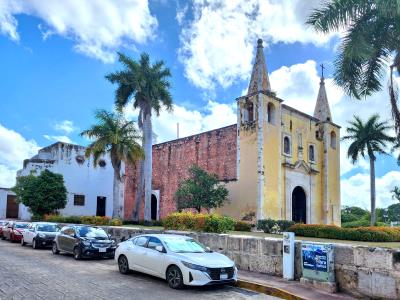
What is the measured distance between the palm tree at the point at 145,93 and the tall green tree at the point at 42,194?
7.59 metres

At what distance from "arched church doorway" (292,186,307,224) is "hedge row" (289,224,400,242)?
1289 cm

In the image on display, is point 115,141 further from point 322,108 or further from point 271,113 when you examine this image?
point 322,108

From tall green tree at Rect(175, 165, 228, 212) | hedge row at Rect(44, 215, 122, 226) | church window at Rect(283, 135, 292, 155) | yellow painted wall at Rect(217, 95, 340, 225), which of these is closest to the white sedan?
hedge row at Rect(44, 215, 122, 226)

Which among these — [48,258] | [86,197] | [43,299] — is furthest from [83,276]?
[86,197]

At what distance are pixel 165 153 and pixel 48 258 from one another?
24.0m

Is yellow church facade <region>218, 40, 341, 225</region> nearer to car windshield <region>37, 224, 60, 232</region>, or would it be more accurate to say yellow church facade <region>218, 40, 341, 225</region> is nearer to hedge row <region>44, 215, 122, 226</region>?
hedge row <region>44, 215, 122, 226</region>

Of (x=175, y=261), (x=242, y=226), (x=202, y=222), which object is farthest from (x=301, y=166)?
(x=175, y=261)

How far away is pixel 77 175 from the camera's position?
41.9m

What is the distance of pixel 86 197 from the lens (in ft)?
139

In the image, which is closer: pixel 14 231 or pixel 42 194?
pixel 14 231

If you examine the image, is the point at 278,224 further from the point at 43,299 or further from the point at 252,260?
the point at 43,299

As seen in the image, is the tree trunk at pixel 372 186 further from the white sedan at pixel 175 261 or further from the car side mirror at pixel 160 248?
the car side mirror at pixel 160 248

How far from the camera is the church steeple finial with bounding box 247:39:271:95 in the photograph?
3155cm

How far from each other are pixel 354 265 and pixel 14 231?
2103 cm
